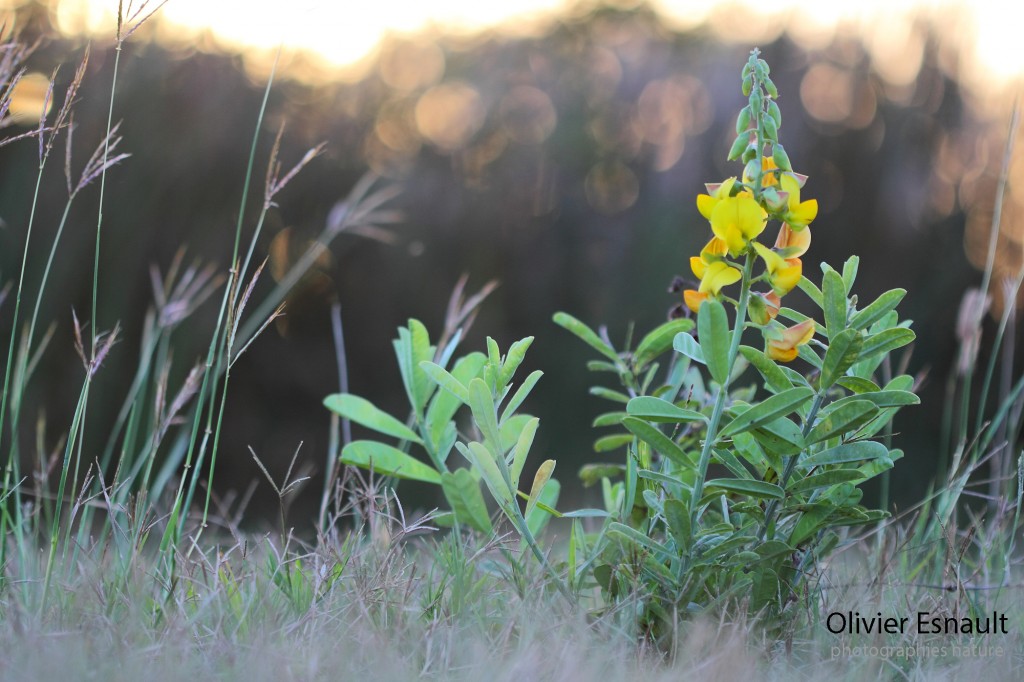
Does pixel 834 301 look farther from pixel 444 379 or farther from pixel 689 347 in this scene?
pixel 444 379

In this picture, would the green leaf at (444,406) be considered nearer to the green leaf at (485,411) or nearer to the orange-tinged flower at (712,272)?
the green leaf at (485,411)

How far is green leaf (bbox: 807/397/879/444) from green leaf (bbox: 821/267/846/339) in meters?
0.08

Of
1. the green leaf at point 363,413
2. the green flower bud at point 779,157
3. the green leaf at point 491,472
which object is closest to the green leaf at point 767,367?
the green flower bud at point 779,157

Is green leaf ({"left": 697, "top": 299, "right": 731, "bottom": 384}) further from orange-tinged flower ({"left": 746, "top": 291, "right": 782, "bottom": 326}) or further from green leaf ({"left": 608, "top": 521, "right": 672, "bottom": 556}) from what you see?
green leaf ({"left": 608, "top": 521, "right": 672, "bottom": 556})

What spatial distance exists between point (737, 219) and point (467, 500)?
548mm

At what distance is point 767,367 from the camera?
0.98 metres

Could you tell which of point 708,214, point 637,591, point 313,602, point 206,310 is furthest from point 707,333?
point 206,310

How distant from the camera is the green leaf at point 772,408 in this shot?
2.98 ft

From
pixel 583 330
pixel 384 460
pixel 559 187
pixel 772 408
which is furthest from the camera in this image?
pixel 559 187

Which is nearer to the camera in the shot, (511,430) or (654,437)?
(654,437)

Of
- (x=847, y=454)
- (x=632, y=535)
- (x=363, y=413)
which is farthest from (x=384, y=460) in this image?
(x=847, y=454)

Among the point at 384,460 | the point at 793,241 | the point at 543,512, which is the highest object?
the point at 793,241

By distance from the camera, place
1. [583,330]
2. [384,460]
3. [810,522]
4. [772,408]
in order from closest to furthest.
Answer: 1. [772,408]
2. [810,522]
3. [583,330]
4. [384,460]

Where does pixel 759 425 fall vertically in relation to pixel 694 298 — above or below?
below
